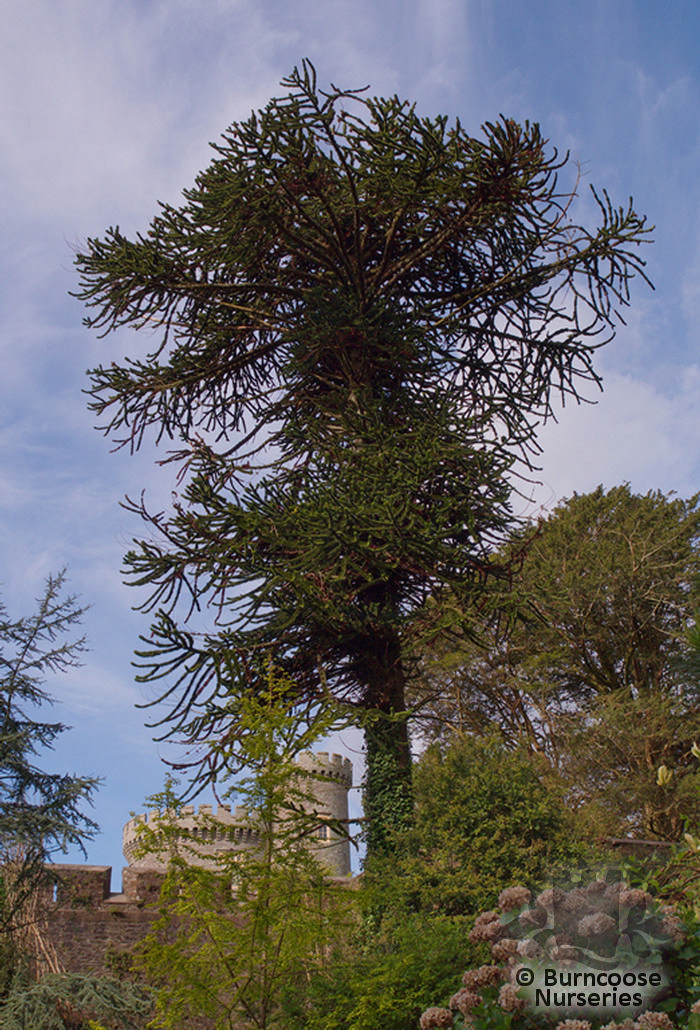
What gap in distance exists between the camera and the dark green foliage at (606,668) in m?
20.6

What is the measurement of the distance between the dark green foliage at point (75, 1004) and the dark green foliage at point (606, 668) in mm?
11021

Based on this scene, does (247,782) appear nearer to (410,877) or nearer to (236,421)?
(410,877)

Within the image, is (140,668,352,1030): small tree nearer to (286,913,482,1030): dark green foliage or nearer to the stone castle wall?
(286,913,482,1030): dark green foliage

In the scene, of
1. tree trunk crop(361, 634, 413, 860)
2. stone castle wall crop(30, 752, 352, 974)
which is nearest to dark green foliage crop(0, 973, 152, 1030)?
stone castle wall crop(30, 752, 352, 974)

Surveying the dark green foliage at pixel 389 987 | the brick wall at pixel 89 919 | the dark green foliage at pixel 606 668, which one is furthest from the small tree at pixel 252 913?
the dark green foliage at pixel 606 668

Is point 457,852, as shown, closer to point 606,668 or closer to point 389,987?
point 389,987

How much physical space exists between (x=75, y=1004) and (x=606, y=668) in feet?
54.8

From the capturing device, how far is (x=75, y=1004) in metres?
11.0

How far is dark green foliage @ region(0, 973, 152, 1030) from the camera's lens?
10609 mm

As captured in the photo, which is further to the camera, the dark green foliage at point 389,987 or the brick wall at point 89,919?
the brick wall at point 89,919

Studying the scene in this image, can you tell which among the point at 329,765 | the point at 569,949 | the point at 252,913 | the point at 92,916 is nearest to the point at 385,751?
the point at 252,913

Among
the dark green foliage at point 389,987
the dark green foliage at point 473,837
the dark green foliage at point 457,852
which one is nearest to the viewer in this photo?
the dark green foliage at point 389,987

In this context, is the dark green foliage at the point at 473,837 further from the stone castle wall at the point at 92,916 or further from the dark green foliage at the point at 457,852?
the stone castle wall at the point at 92,916

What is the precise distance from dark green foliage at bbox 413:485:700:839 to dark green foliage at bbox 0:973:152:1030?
36.2 feet
